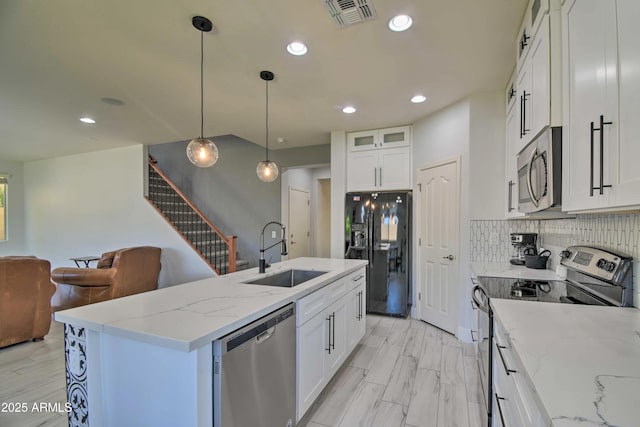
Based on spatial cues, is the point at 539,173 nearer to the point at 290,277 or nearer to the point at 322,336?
the point at 322,336

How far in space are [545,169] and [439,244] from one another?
223 centimetres

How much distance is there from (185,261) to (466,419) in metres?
4.70

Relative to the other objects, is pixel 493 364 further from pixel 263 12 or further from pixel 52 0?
pixel 52 0

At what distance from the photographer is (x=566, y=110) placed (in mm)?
1410

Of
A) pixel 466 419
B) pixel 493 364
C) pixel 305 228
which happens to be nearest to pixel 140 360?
pixel 493 364

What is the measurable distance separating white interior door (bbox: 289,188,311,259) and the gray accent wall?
34 centimetres

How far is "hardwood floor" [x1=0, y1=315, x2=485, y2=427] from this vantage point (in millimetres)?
2018

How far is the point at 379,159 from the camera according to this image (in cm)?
432

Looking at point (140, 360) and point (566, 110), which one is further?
point (566, 110)

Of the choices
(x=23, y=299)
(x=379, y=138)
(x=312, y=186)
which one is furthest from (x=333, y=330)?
(x=312, y=186)

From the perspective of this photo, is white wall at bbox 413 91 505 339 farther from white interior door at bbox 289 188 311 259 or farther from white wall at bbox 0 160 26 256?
white wall at bbox 0 160 26 256

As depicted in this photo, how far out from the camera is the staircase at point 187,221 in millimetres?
5562

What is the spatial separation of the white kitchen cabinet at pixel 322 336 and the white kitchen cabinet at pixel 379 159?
192cm

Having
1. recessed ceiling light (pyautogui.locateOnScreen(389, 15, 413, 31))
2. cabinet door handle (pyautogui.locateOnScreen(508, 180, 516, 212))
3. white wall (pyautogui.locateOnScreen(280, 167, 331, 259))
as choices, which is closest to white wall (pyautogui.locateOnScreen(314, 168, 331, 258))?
white wall (pyautogui.locateOnScreen(280, 167, 331, 259))
